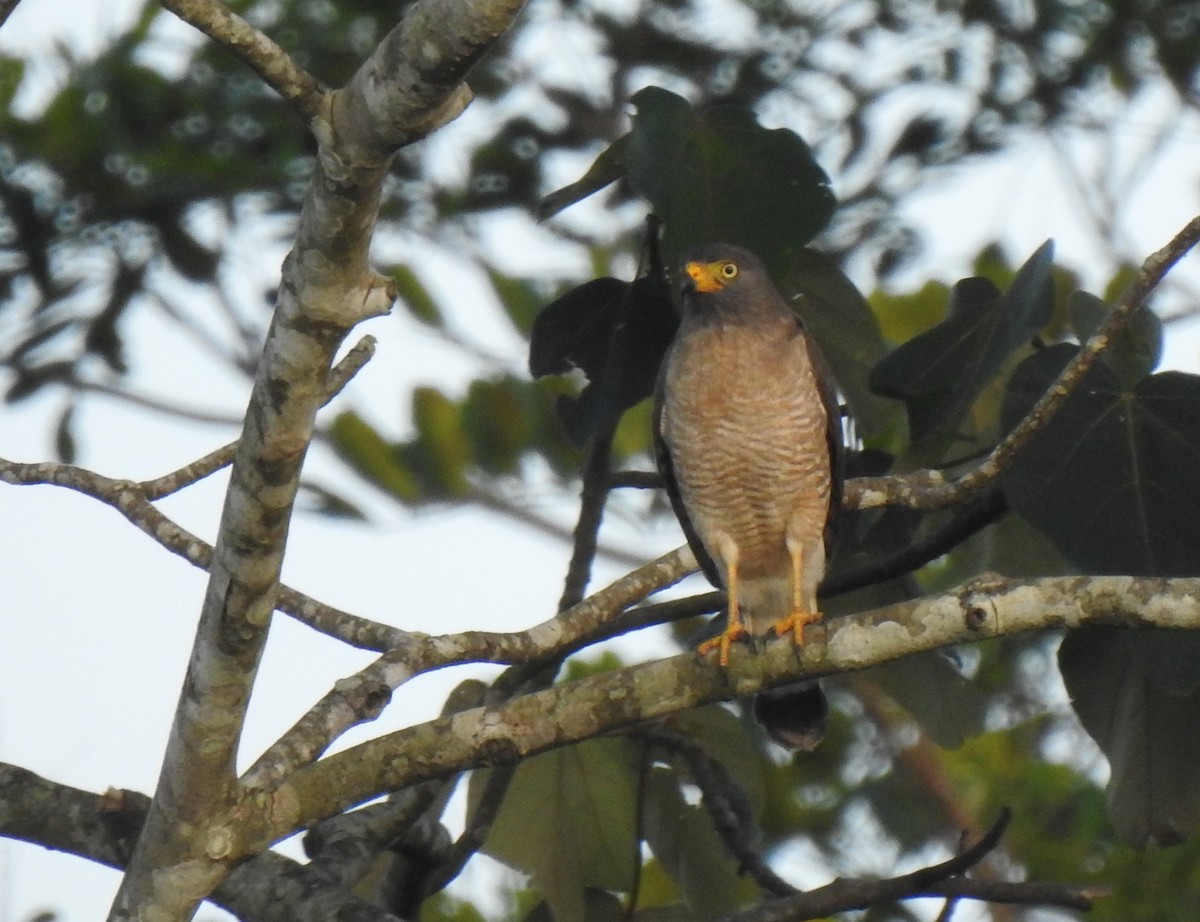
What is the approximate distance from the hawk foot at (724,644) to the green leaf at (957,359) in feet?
2.05

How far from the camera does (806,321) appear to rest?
4469 mm

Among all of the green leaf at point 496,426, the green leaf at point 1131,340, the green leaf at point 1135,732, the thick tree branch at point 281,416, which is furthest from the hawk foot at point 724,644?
the green leaf at point 496,426

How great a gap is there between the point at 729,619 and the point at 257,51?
224 cm

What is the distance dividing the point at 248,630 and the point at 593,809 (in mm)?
1891

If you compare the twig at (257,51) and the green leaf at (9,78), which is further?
the green leaf at (9,78)

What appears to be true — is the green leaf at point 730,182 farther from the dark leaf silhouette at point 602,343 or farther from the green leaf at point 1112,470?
the green leaf at point 1112,470

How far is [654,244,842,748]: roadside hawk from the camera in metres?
4.50

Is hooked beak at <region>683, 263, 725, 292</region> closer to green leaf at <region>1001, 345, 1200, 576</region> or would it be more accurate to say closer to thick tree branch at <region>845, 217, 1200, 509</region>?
thick tree branch at <region>845, 217, 1200, 509</region>

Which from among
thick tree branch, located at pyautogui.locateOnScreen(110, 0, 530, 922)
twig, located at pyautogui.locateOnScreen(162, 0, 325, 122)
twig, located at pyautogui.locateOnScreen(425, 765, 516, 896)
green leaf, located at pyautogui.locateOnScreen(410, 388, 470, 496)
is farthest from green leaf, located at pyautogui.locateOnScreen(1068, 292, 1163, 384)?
green leaf, located at pyautogui.locateOnScreen(410, 388, 470, 496)

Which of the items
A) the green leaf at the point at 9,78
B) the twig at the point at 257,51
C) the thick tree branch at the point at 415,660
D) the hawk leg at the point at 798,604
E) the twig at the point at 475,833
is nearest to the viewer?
the twig at the point at 257,51

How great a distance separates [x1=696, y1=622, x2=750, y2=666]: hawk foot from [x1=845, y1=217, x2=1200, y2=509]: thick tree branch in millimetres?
424

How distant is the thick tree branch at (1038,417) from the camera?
3029 millimetres

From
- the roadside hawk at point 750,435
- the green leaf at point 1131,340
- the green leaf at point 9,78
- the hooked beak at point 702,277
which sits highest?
the green leaf at point 9,78

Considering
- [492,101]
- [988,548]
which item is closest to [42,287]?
[492,101]
